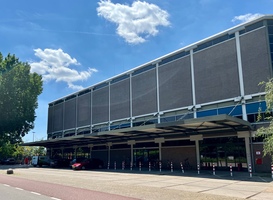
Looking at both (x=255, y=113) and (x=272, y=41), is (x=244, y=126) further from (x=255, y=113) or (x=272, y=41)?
(x=272, y=41)

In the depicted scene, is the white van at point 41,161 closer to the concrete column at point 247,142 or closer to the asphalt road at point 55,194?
the asphalt road at point 55,194

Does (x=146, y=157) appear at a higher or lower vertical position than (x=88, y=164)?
higher

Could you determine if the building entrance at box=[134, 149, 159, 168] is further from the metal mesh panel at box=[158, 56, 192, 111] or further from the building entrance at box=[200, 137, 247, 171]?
the building entrance at box=[200, 137, 247, 171]

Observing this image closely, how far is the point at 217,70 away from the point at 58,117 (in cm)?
3896

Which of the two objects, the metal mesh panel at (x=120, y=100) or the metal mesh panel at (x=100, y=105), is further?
the metal mesh panel at (x=100, y=105)

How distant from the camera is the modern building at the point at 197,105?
23.9m

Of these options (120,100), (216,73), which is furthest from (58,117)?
(216,73)

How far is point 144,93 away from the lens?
35969 mm

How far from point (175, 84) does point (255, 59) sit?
31.5 ft

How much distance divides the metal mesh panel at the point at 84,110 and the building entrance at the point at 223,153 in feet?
79.3

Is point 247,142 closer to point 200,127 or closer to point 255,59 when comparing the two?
point 200,127

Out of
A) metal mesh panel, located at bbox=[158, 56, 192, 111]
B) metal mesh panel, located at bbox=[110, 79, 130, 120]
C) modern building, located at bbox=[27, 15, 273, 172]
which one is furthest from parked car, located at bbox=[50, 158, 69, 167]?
metal mesh panel, located at bbox=[158, 56, 192, 111]

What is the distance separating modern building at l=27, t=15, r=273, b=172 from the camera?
2391 cm

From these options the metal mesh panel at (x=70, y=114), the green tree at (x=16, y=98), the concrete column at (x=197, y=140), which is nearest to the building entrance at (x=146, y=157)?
the concrete column at (x=197, y=140)
